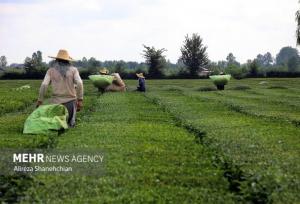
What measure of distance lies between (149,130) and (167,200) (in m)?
8.55

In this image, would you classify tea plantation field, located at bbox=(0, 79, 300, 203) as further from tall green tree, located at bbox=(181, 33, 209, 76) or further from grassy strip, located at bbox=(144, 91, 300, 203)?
tall green tree, located at bbox=(181, 33, 209, 76)

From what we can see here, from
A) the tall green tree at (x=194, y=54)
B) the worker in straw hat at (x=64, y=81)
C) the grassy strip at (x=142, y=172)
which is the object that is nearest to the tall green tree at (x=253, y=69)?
the tall green tree at (x=194, y=54)

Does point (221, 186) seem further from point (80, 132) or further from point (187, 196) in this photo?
point (80, 132)

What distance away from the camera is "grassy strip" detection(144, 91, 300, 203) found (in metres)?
9.34

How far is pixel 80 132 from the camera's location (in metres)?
16.8

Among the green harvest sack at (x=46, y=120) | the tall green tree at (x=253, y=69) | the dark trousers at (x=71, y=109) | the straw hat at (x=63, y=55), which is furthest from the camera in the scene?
the tall green tree at (x=253, y=69)

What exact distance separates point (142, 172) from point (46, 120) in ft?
22.3

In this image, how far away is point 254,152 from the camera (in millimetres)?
13023

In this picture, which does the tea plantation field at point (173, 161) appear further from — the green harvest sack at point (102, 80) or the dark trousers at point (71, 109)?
the green harvest sack at point (102, 80)

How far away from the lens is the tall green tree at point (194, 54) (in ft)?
327

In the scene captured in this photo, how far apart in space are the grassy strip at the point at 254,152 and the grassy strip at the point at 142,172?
363 millimetres

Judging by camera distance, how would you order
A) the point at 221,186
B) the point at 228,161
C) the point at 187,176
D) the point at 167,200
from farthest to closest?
the point at 228,161, the point at 187,176, the point at 221,186, the point at 167,200

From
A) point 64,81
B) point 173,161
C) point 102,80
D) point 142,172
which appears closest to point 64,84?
point 64,81

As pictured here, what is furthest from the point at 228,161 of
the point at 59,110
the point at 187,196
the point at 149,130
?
the point at 59,110
